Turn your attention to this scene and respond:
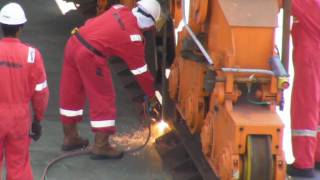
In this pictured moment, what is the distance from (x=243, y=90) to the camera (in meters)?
4.95

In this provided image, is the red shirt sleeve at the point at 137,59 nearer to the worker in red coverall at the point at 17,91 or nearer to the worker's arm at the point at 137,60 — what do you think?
the worker's arm at the point at 137,60

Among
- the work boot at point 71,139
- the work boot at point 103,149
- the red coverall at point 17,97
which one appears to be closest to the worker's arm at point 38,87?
the red coverall at point 17,97

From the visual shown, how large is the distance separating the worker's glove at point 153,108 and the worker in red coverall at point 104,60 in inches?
0.7

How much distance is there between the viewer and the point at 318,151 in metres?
Answer: 6.16

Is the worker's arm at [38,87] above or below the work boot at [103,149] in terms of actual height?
above

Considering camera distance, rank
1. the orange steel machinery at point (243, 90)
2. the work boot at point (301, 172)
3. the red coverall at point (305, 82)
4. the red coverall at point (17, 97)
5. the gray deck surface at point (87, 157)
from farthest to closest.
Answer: the gray deck surface at point (87, 157) → the work boot at point (301, 172) → the red coverall at point (305, 82) → the red coverall at point (17, 97) → the orange steel machinery at point (243, 90)

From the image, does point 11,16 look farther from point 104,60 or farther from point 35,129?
Result: point 104,60

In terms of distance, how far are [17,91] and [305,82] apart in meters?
2.31

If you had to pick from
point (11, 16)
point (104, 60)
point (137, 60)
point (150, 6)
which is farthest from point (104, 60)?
point (11, 16)

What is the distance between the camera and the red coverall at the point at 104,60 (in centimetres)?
625

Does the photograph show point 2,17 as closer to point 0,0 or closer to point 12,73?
point 12,73

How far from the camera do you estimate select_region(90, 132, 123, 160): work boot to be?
646 centimetres

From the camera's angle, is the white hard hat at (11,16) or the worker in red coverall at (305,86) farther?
the worker in red coverall at (305,86)

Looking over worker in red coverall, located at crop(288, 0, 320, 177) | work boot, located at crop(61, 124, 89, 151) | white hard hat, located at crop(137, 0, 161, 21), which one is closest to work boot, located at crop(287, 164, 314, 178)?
worker in red coverall, located at crop(288, 0, 320, 177)
